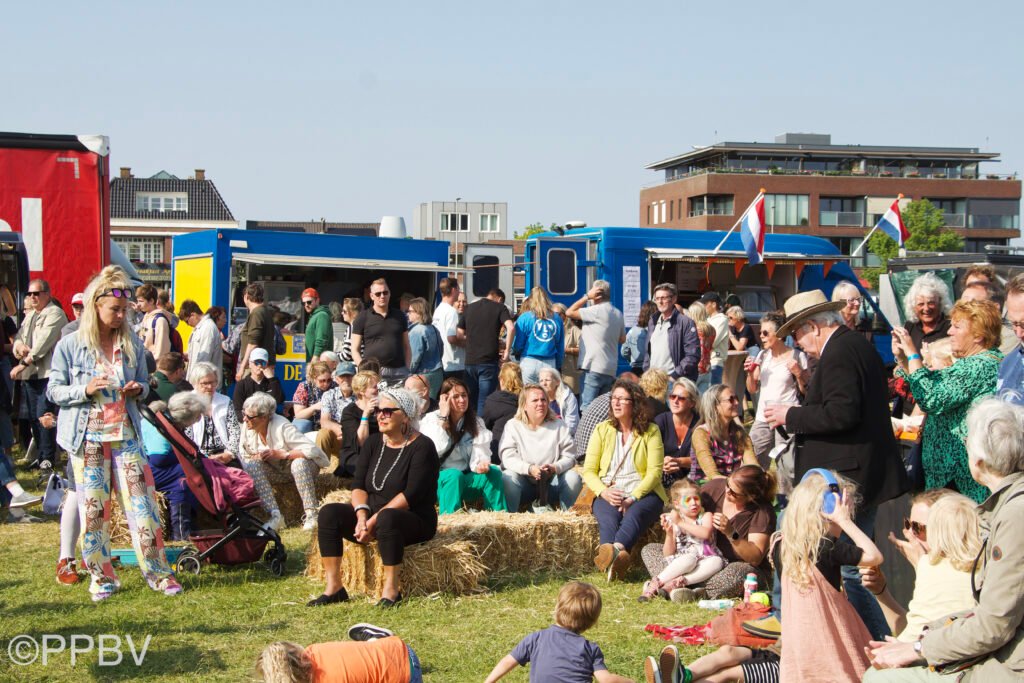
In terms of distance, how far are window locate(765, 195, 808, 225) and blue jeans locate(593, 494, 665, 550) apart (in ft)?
209

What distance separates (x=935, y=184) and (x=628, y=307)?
2554 inches

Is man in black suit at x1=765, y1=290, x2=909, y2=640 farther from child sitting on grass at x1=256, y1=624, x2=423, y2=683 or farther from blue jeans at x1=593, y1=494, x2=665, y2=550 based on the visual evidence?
child sitting on grass at x1=256, y1=624, x2=423, y2=683

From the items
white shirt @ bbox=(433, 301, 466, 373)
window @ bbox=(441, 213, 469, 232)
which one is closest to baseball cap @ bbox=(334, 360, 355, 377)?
white shirt @ bbox=(433, 301, 466, 373)

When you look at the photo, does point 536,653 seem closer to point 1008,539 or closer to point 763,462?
point 1008,539

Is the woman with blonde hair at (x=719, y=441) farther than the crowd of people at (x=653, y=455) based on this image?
Yes

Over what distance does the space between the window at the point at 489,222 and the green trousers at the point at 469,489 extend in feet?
171

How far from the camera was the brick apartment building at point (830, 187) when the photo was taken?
69938 millimetres

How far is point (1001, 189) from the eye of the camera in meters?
74.6

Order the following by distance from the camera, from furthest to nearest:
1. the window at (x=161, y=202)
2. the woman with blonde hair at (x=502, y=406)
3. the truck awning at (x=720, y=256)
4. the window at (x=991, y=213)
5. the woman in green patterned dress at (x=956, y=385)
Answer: the window at (x=161, y=202) → the window at (x=991, y=213) → the truck awning at (x=720, y=256) → the woman with blonde hair at (x=502, y=406) → the woman in green patterned dress at (x=956, y=385)

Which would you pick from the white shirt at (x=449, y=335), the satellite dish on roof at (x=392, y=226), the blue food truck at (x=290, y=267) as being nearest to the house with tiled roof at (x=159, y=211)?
the satellite dish on roof at (x=392, y=226)

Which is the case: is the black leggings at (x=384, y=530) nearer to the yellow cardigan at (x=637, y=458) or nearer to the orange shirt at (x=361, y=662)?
the yellow cardigan at (x=637, y=458)

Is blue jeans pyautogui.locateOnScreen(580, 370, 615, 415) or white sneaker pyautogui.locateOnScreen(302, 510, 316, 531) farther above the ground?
blue jeans pyautogui.locateOnScreen(580, 370, 615, 415)

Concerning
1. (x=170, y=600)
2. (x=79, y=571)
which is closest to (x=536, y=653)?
(x=170, y=600)

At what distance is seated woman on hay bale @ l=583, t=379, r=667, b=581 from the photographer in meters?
7.58
